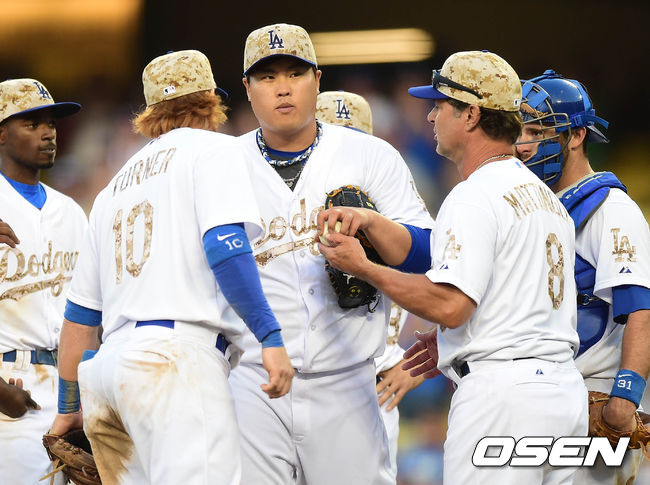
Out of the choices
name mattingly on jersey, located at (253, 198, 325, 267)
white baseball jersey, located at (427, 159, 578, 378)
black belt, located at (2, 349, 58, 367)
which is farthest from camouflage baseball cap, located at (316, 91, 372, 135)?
white baseball jersey, located at (427, 159, 578, 378)

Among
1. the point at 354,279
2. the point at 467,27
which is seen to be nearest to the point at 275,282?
the point at 354,279

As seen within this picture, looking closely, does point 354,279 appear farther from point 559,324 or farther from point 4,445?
point 4,445

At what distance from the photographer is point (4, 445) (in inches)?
170

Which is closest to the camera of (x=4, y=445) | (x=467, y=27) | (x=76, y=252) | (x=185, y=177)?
(x=185, y=177)

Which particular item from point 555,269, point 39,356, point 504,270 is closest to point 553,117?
point 555,269

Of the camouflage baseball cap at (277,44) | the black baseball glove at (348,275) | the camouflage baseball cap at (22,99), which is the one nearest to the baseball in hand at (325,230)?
the black baseball glove at (348,275)

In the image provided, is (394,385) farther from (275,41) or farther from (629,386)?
(275,41)

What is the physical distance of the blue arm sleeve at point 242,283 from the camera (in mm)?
2934

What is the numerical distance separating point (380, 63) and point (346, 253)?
5230mm

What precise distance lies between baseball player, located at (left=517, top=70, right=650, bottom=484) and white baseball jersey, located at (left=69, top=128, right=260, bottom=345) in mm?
1516

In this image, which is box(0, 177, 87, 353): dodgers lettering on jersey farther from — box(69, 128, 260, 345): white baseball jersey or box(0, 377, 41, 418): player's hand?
box(69, 128, 260, 345): white baseball jersey

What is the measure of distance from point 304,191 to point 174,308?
3.08 feet

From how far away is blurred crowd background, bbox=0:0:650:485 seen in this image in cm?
810

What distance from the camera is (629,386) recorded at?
3.58 meters
